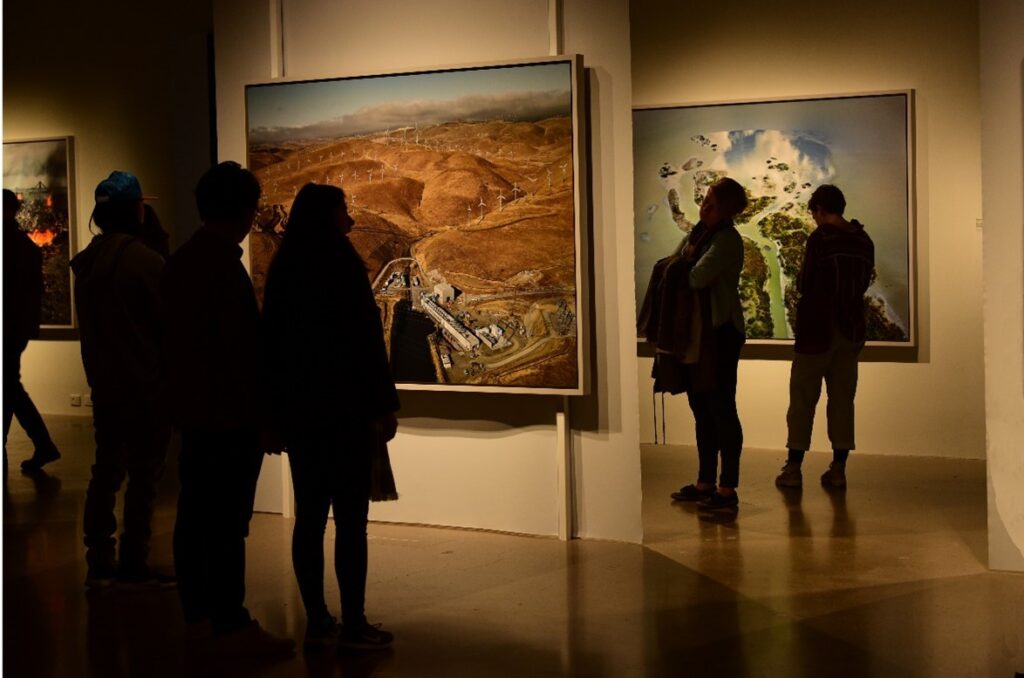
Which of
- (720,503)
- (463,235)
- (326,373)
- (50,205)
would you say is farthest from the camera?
(50,205)

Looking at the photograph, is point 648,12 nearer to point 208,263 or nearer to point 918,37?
point 918,37

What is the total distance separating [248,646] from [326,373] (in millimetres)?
1142

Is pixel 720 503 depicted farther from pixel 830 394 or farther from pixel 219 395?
pixel 219 395

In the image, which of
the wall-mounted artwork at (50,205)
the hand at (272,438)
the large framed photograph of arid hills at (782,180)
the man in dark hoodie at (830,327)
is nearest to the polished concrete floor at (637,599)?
the man in dark hoodie at (830,327)

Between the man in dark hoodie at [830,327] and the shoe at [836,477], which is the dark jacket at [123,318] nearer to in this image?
the man in dark hoodie at [830,327]

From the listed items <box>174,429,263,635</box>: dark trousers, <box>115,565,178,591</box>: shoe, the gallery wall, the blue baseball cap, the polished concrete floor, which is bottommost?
the polished concrete floor

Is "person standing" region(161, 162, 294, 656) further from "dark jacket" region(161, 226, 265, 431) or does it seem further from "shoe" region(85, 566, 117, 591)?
"shoe" region(85, 566, 117, 591)

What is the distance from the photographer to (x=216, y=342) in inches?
200

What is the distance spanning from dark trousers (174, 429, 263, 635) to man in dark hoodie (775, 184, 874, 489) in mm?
4311

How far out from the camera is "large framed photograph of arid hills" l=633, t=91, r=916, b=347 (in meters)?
9.62

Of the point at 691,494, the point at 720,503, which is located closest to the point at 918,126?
the point at 691,494

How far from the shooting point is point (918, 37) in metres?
9.55

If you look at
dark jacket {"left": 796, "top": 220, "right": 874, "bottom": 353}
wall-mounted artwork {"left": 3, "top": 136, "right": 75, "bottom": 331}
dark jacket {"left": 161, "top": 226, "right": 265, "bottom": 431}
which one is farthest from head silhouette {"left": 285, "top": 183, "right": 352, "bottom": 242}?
wall-mounted artwork {"left": 3, "top": 136, "right": 75, "bottom": 331}

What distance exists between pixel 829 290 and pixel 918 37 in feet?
7.76
